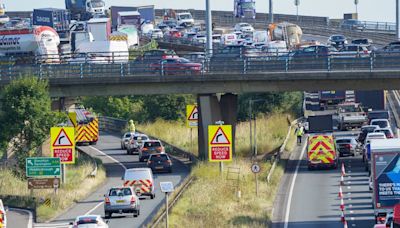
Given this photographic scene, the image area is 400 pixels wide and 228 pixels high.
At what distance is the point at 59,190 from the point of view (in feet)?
201

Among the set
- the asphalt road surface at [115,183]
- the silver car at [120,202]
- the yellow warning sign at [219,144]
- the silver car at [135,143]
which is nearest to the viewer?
the asphalt road surface at [115,183]

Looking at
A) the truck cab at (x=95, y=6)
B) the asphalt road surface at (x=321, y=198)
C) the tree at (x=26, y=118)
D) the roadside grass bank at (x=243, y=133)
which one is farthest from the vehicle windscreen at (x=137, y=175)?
the truck cab at (x=95, y=6)

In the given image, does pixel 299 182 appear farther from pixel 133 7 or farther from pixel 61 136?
pixel 133 7

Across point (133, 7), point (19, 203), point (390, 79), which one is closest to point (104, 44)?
point (390, 79)

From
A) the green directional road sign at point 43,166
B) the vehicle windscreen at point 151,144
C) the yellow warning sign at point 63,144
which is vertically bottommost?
the vehicle windscreen at point 151,144

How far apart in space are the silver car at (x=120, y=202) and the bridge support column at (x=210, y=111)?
68.5ft

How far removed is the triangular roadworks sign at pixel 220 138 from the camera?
55.6 metres

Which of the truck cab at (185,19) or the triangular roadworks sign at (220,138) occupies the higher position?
the triangular roadworks sign at (220,138)

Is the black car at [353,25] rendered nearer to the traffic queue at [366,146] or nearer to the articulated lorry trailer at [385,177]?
the traffic queue at [366,146]

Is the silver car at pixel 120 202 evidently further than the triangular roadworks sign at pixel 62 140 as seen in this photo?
No

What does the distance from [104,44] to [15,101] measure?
36141mm

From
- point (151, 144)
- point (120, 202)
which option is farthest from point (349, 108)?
point (120, 202)

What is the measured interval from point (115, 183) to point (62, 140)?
12357 millimetres

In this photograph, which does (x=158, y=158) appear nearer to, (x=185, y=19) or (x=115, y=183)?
(x=115, y=183)
